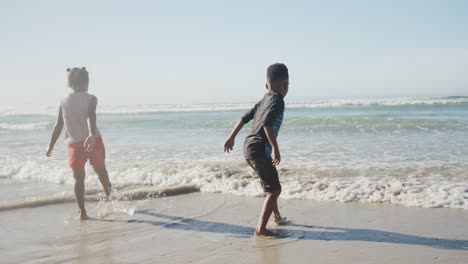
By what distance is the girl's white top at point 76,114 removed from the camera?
4590mm

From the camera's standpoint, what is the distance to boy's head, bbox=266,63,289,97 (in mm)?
3850

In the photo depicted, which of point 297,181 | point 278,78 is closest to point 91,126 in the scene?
point 278,78

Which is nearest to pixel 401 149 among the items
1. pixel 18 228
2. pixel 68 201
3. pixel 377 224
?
pixel 377 224

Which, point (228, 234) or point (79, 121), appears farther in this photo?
point (79, 121)

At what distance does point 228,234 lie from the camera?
3896 mm

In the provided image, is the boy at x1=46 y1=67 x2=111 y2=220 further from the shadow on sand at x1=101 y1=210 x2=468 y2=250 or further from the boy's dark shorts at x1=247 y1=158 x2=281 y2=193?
the boy's dark shorts at x1=247 y1=158 x2=281 y2=193

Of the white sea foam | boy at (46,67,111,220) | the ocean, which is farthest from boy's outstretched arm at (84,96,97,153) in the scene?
the ocean

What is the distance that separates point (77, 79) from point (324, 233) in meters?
3.17

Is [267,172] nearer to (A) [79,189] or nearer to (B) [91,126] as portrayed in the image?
(B) [91,126]

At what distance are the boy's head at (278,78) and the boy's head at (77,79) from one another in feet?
7.18

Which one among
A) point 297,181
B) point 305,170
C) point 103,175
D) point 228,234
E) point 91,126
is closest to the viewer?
point 228,234

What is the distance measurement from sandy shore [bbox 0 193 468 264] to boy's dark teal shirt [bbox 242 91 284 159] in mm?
805

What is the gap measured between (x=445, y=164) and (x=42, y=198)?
6.33m

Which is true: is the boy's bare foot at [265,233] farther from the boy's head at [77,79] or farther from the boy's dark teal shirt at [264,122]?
the boy's head at [77,79]
